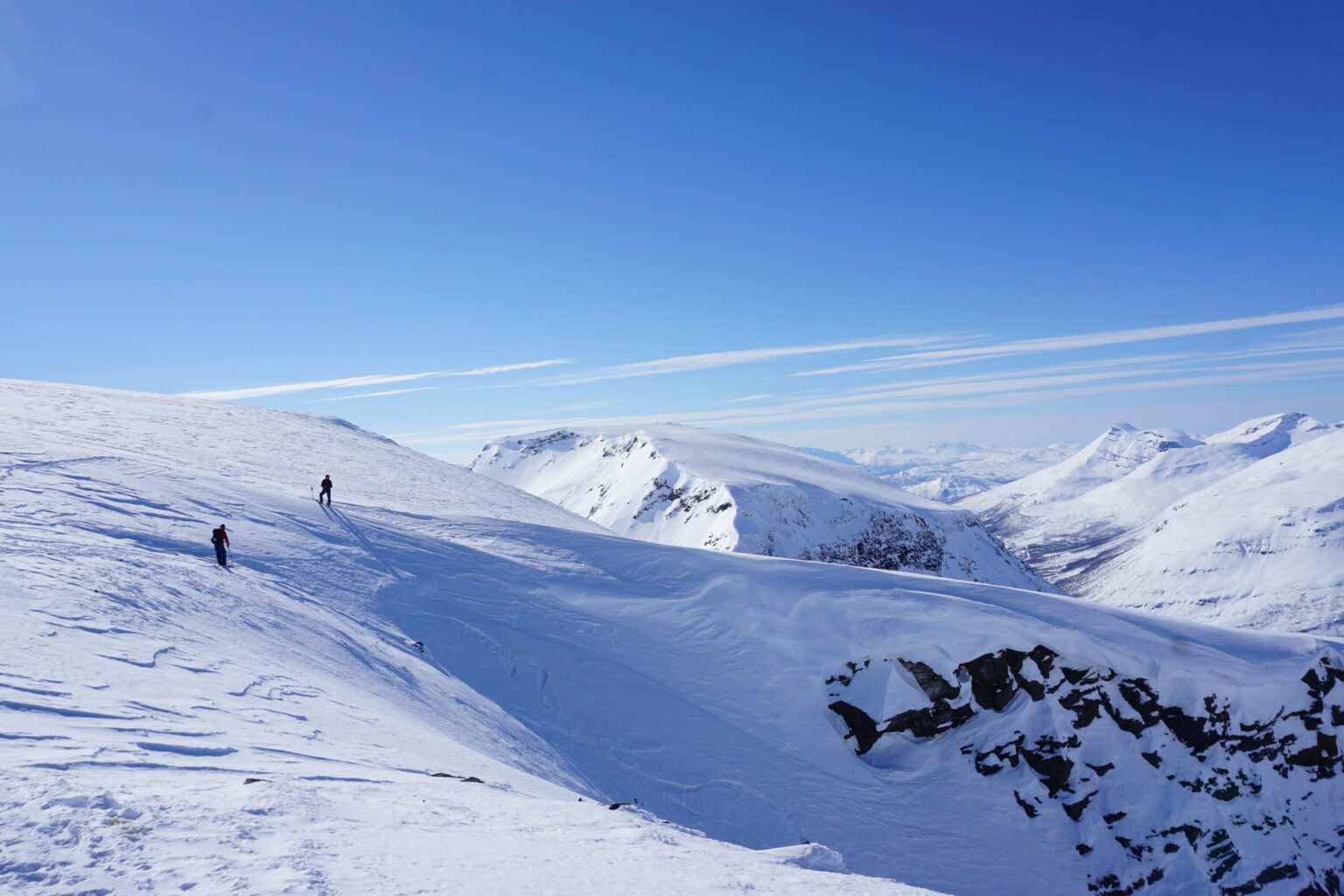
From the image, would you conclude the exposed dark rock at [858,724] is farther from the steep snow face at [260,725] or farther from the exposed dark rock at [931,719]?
the steep snow face at [260,725]

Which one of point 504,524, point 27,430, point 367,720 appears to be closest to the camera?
point 367,720

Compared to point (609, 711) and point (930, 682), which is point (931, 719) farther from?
point (609, 711)

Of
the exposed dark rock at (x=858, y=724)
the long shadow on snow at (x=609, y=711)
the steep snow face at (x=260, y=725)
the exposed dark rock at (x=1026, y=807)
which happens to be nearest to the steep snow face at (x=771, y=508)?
the exposed dark rock at (x=858, y=724)

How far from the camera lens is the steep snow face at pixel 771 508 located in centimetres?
7762

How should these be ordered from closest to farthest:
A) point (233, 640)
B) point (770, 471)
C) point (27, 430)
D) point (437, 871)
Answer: point (437, 871) < point (233, 640) < point (27, 430) < point (770, 471)

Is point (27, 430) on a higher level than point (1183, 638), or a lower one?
higher

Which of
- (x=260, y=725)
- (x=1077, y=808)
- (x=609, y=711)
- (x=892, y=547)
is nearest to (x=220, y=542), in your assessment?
(x=260, y=725)

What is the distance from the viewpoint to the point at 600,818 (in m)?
9.89

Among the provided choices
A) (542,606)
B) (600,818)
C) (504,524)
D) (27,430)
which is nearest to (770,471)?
(504,524)

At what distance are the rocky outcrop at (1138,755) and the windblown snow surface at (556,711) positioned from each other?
0.33 ft

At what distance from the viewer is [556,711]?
2000 centimetres

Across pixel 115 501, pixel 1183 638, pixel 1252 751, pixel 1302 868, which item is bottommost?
pixel 1302 868

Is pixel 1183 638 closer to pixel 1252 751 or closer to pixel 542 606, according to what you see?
pixel 1252 751

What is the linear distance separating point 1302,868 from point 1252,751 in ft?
12.6
